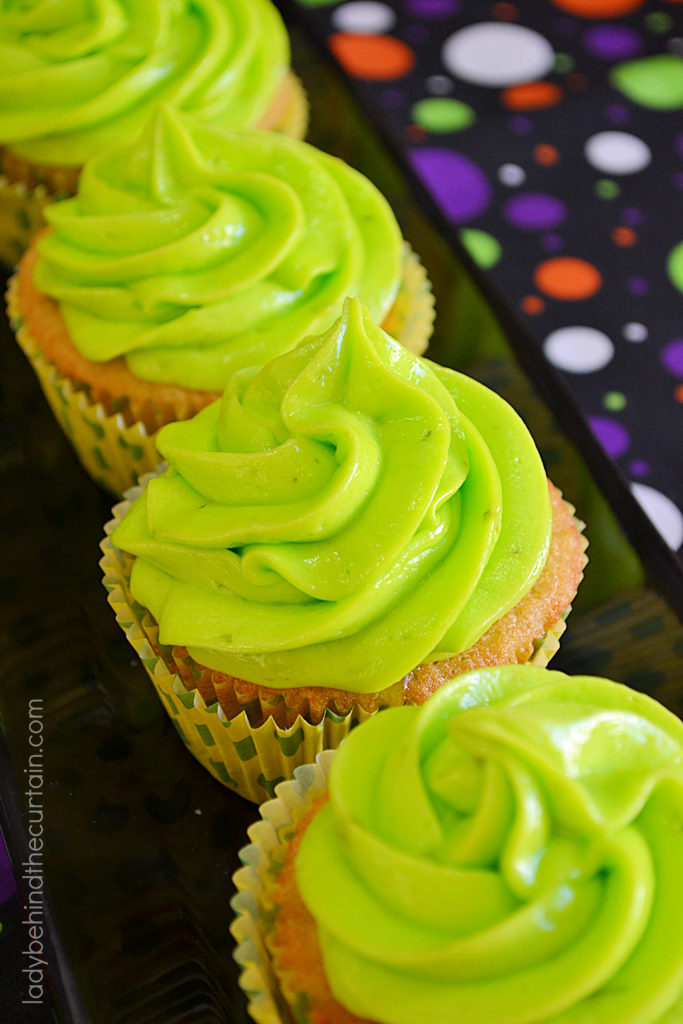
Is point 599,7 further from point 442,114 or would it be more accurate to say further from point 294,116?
point 294,116

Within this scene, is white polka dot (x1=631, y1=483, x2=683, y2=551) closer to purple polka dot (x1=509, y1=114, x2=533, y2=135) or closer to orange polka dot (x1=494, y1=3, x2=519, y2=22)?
purple polka dot (x1=509, y1=114, x2=533, y2=135)

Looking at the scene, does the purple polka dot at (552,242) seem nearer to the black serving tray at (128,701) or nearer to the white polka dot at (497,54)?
the black serving tray at (128,701)

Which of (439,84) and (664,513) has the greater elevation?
(439,84)

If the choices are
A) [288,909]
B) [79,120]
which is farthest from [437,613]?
[79,120]

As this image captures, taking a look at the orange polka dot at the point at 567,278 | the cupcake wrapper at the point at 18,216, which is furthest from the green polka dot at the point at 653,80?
the cupcake wrapper at the point at 18,216

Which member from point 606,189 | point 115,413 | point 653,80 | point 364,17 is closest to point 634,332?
point 606,189

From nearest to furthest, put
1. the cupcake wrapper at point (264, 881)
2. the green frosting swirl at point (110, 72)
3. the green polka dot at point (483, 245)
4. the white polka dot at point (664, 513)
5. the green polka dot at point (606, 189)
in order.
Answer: the cupcake wrapper at point (264, 881) → the white polka dot at point (664, 513) → the green frosting swirl at point (110, 72) → the green polka dot at point (483, 245) → the green polka dot at point (606, 189)

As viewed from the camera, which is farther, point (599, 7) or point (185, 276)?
point (599, 7)
